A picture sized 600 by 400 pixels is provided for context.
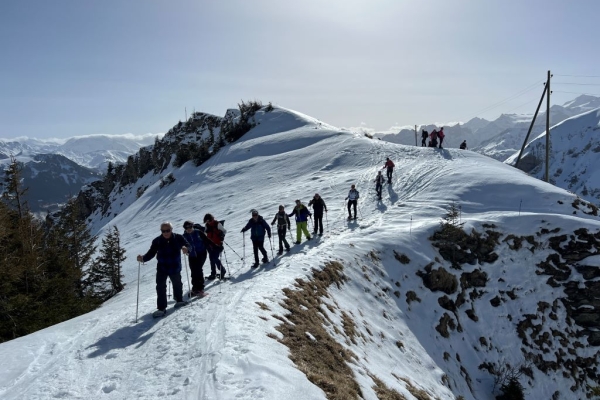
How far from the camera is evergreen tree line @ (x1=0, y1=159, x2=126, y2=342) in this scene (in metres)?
14.9

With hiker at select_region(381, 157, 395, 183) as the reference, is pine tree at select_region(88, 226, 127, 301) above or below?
below

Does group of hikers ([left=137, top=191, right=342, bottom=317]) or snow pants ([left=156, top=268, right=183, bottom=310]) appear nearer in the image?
snow pants ([left=156, top=268, right=183, bottom=310])

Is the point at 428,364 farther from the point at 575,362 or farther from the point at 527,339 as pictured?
the point at 575,362

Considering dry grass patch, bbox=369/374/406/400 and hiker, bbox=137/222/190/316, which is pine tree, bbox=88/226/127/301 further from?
dry grass patch, bbox=369/374/406/400

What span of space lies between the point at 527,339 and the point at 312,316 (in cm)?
1270

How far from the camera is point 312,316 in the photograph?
1059cm

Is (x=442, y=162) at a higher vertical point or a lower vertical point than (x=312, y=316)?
higher

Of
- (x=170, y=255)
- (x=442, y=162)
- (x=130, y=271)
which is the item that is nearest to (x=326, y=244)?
(x=170, y=255)

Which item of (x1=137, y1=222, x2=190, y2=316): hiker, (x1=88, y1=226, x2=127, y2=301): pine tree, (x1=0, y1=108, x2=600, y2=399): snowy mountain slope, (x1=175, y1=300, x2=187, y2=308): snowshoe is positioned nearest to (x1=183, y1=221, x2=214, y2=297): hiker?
(x1=0, y1=108, x2=600, y2=399): snowy mountain slope

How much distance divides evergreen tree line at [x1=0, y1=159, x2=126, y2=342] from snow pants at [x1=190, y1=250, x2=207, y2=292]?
26.7 feet

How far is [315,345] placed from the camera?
8.70 metres

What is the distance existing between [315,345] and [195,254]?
5442 mm

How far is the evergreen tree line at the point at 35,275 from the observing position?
14884 millimetres

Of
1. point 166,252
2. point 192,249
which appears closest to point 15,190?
point 192,249
